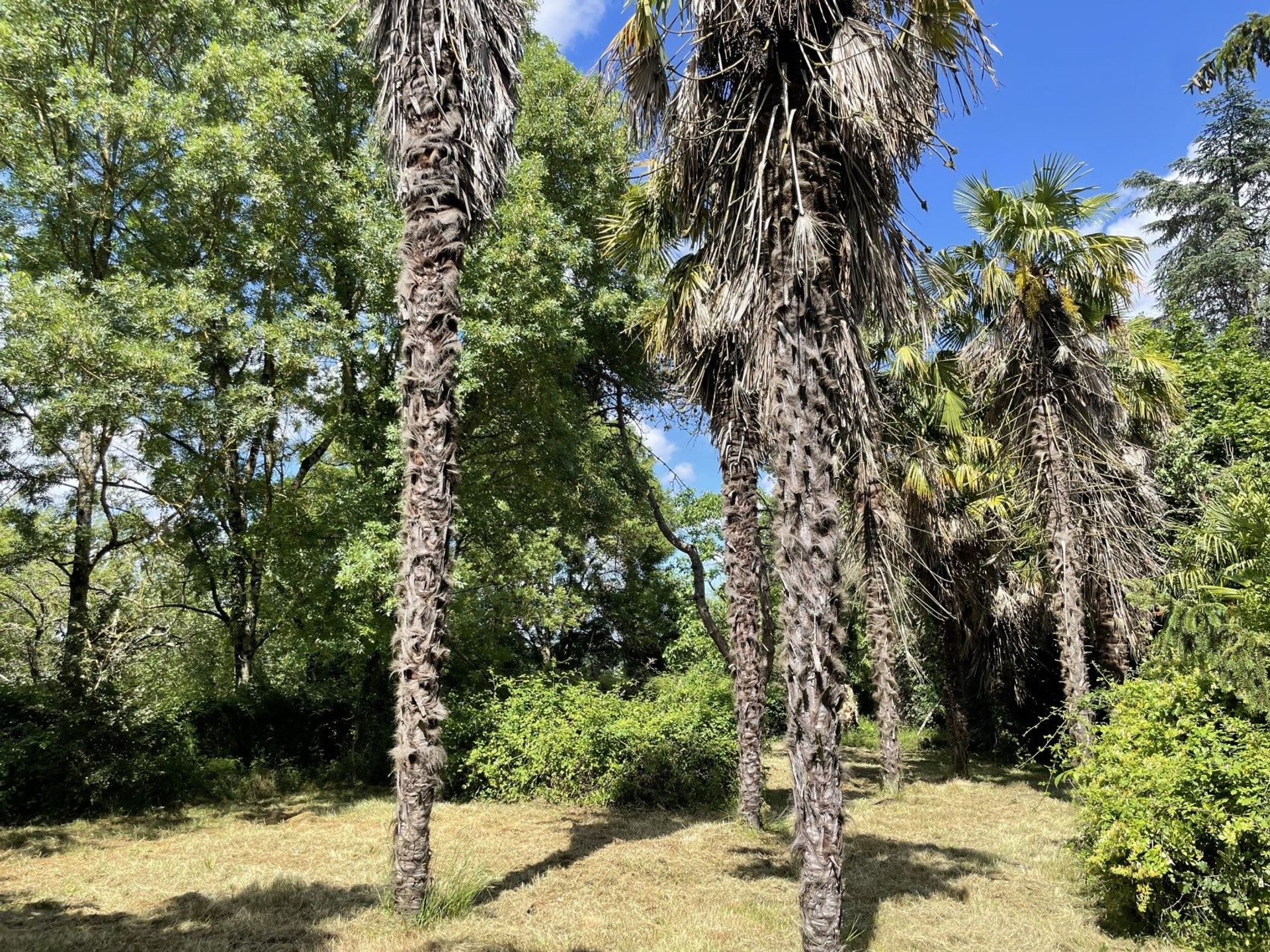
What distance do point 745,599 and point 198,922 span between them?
6.39 meters

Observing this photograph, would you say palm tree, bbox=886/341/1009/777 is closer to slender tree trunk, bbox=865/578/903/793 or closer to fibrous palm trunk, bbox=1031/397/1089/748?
slender tree trunk, bbox=865/578/903/793

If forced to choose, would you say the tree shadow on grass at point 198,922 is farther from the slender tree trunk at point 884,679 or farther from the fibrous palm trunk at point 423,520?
the slender tree trunk at point 884,679

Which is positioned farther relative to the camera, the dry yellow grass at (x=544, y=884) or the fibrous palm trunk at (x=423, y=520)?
the fibrous palm trunk at (x=423, y=520)

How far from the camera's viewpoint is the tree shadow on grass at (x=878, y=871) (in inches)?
239

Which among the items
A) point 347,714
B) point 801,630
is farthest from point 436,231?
point 347,714

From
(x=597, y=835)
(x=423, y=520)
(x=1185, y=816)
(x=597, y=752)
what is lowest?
(x=597, y=835)

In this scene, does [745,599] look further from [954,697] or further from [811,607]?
[954,697]

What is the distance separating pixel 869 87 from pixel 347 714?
46.0 ft

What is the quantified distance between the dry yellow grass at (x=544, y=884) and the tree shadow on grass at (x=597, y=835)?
0.12 ft

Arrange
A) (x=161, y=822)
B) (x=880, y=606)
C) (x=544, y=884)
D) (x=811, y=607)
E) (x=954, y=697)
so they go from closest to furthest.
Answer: (x=811, y=607) → (x=544, y=884) → (x=161, y=822) → (x=880, y=606) → (x=954, y=697)

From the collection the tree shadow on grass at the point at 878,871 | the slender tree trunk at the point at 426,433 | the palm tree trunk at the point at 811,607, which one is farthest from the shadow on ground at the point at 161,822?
the palm tree trunk at the point at 811,607

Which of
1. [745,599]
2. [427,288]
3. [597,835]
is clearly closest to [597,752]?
[597,835]

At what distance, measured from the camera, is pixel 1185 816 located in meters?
5.32

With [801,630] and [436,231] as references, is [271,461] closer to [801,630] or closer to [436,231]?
[436,231]
